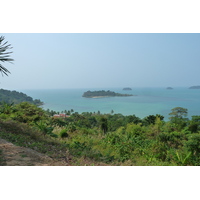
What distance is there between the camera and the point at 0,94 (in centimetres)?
1011

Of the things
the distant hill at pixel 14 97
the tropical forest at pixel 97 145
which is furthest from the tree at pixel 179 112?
the distant hill at pixel 14 97

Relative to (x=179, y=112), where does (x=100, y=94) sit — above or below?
above

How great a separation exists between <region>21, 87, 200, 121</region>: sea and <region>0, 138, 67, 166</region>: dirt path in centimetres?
654

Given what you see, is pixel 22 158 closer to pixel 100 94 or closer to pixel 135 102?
pixel 135 102

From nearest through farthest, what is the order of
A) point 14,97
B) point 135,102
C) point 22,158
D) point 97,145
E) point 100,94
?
point 22,158
point 97,145
point 14,97
point 135,102
point 100,94

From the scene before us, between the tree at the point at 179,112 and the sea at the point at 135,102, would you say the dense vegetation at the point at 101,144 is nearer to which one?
the tree at the point at 179,112

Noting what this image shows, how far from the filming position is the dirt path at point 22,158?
2.66 meters

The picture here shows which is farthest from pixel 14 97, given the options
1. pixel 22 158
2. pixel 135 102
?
pixel 135 102

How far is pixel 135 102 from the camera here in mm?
17000

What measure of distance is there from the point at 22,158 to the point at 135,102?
15.0m

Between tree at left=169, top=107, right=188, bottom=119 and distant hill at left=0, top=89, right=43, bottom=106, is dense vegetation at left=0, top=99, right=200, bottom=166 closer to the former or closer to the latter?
tree at left=169, top=107, right=188, bottom=119

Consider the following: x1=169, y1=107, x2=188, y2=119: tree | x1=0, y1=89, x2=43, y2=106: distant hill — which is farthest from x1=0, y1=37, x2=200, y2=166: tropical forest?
x1=0, y1=89, x2=43, y2=106: distant hill

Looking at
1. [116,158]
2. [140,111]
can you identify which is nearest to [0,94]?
[116,158]

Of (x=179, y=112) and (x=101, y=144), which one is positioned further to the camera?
(x=179, y=112)
